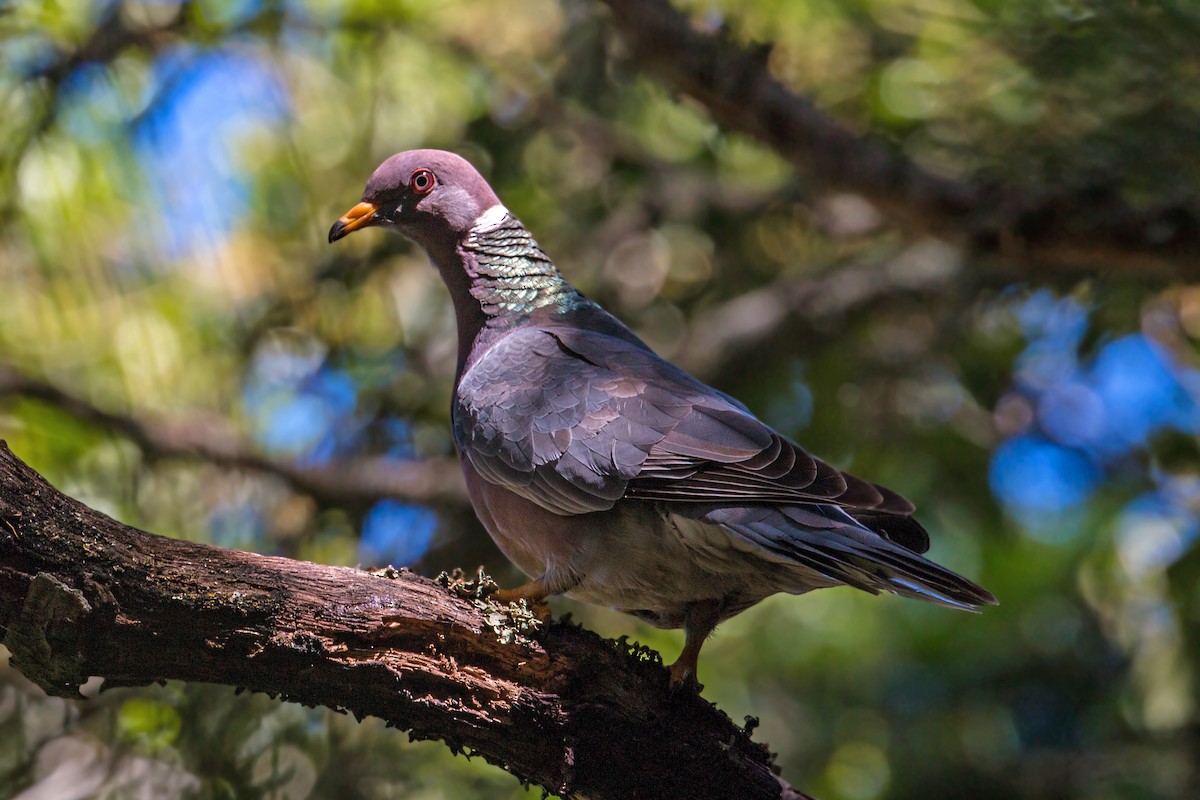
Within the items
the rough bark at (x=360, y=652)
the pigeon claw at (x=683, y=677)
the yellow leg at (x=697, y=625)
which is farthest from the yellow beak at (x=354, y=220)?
the pigeon claw at (x=683, y=677)

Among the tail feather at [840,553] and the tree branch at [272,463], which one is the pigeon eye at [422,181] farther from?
the tail feather at [840,553]

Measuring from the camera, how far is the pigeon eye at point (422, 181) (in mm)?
4613

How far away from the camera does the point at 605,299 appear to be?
7.15 meters

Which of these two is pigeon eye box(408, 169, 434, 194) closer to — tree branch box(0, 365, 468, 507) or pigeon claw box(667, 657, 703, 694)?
tree branch box(0, 365, 468, 507)

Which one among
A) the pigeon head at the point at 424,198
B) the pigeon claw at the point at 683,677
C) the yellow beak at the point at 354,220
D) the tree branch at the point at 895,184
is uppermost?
the tree branch at the point at 895,184

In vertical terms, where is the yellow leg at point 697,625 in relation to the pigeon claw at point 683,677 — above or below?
above

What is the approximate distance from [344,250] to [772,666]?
3.53 m

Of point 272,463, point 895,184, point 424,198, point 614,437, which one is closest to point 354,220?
point 424,198

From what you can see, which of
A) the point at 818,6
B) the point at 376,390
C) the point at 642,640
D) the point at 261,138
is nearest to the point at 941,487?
the point at 642,640

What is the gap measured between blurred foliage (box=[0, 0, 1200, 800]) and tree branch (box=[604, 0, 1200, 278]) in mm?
164

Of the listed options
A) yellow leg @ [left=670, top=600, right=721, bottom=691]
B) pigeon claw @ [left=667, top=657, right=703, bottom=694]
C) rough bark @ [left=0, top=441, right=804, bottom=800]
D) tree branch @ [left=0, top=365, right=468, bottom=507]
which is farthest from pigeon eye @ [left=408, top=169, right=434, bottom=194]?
pigeon claw @ [left=667, top=657, right=703, bottom=694]

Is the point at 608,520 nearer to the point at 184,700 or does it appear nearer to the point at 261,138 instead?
the point at 184,700

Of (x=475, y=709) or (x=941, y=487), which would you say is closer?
(x=475, y=709)

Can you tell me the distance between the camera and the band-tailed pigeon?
3391 mm
